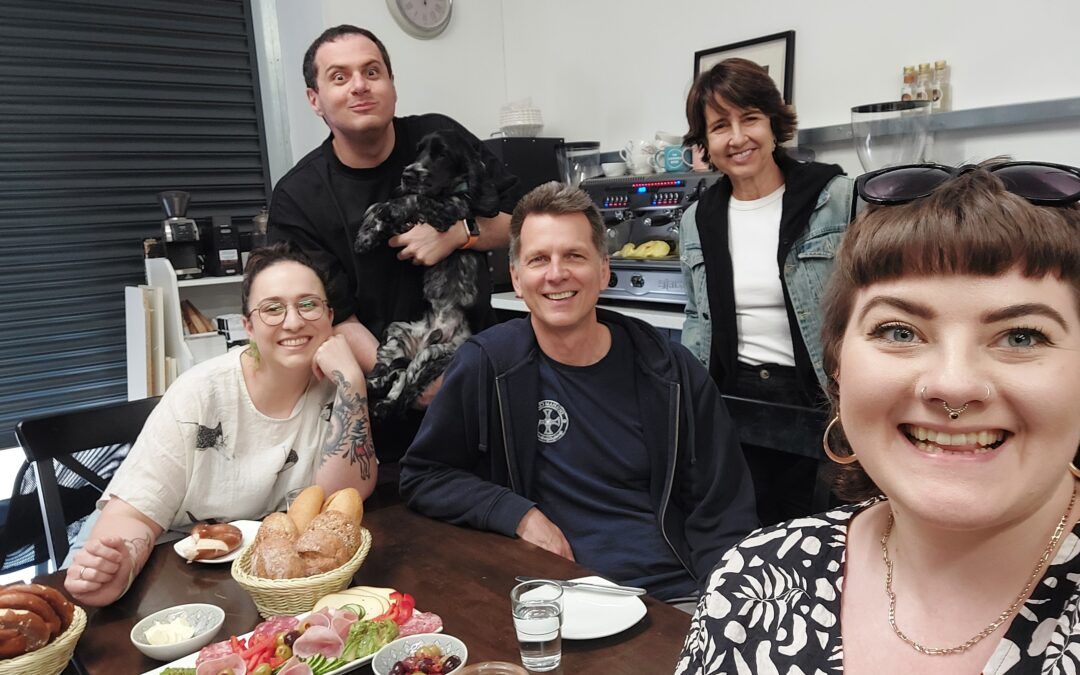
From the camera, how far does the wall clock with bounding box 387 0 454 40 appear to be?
4.69m

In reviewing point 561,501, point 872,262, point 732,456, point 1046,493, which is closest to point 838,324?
point 872,262

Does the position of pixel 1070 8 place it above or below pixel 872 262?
above

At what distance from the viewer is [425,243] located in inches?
87.4

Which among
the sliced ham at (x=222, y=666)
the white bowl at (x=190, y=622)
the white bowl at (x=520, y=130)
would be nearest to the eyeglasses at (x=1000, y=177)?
the sliced ham at (x=222, y=666)

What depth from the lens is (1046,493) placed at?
2.53 ft

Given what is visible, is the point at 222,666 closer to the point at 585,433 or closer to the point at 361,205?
the point at 585,433

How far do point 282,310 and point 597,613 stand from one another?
111 centimetres

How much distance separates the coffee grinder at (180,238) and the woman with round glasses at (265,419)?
222 centimetres

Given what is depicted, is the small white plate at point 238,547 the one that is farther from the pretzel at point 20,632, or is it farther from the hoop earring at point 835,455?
the hoop earring at point 835,455

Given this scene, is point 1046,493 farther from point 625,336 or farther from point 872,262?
point 625,336

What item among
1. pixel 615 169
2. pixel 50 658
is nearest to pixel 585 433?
pixel 50 658

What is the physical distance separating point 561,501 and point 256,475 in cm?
76

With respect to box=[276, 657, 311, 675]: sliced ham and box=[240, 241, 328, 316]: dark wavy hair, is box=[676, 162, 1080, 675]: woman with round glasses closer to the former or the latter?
box=[276, 657, 311, 675]: sliced ham

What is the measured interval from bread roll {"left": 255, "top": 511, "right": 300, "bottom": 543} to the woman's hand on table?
275 millimetres
